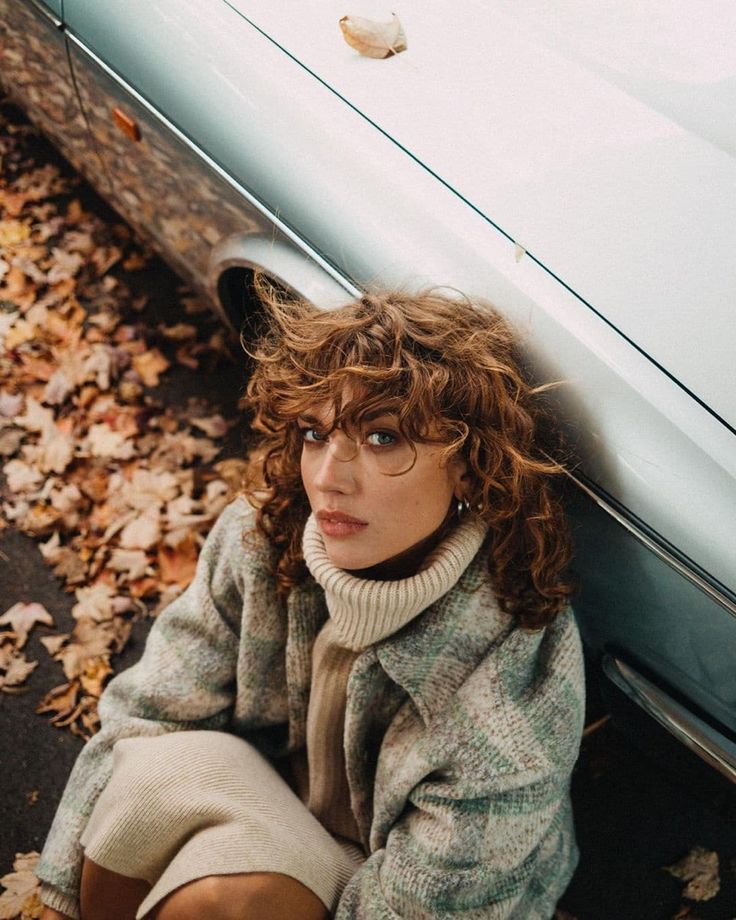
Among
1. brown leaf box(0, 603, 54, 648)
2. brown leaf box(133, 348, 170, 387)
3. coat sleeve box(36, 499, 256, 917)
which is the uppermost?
coat sleeve box(36, 499, 256, 917)

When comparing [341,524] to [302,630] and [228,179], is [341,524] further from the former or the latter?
[228,179]

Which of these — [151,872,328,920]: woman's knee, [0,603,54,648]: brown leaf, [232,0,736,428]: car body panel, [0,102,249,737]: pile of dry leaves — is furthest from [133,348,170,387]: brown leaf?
[151,872,328,920]: woman's knee

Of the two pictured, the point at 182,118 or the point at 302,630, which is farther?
the point at 182,118

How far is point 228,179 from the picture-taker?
78.4 inches

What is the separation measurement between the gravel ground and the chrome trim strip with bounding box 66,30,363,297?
129 centimetres

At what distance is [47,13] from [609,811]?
9.08ft

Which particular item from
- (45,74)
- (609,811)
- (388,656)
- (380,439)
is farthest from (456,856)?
(45,74)

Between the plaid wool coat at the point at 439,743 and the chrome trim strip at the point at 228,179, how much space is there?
1.93ft

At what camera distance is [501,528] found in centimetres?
165

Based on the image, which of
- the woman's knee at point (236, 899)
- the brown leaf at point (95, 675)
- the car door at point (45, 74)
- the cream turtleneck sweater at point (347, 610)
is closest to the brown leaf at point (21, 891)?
the brown leaf at point (95, 675)

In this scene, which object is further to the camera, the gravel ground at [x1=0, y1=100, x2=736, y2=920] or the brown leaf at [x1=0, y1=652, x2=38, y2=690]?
the brown leaf at [x1=0, y1=652, x2=38, y2=690]

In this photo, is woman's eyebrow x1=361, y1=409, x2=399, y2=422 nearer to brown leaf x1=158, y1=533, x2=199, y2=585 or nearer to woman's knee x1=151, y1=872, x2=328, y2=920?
woman's knee x1=151, y1=872, x2=328, y2=920

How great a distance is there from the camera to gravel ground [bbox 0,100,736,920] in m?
2.27

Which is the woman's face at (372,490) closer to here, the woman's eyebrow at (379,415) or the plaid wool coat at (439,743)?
the woman's eyebrow at (379,415)
